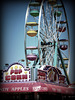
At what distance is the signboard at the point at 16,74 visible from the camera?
2719cm

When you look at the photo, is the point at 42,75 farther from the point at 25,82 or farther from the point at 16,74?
the point at 16,74

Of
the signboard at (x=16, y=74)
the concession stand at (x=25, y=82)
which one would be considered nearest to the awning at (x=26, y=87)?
the concession stand at (x=25, y=82)

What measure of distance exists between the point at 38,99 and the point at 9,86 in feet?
8.39

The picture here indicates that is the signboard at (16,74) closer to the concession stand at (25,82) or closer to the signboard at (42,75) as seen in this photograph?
the concession stand at (25,82)

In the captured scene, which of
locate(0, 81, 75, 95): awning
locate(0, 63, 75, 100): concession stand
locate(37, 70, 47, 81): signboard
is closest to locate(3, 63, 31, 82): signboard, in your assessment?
locate(0, 63, 75, 100): concession stand

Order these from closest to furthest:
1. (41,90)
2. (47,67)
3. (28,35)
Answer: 1. (41,90)
2. (47,67)
3. (28,35)

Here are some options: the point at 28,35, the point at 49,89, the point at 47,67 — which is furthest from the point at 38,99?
the point at 28,35

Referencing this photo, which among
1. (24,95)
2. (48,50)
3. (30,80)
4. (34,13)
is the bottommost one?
(24,95)

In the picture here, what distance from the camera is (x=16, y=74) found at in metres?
27.3

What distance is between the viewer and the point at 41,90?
1016 inches

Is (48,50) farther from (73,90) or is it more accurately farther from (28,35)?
(73,90)

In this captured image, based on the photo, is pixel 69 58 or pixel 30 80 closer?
pixel 30 80

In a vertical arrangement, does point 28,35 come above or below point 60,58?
above

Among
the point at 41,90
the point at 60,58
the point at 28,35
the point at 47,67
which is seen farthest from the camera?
the point at 60,58
